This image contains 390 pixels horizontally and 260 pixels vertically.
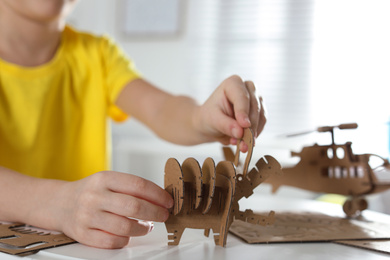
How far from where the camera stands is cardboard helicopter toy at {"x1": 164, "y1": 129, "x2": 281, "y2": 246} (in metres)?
0.55

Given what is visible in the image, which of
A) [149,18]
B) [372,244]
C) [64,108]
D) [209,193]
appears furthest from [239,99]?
[149,18]

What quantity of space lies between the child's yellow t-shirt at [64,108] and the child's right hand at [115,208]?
0.56 metres

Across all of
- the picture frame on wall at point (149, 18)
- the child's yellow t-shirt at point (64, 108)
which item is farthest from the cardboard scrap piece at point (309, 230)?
the picture frame on wall at point (149, 18)

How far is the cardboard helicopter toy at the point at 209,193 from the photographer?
1.79 ft

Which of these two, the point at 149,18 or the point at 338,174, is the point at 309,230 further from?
the point at 149,18

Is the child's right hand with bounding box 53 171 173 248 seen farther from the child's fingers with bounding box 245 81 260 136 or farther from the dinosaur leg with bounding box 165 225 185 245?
the child's fingers with bounding box 245 81 260 136

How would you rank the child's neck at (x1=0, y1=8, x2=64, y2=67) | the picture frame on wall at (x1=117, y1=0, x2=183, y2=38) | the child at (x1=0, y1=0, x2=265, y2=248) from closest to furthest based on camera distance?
the child at (x1=0, y1=0, x2=265, y2=248), the child's neck at (x1=0, y1=8, x2=64, y2=67), the picture frame on wall at (x1=117, y1=0, x2=183, y2=38)

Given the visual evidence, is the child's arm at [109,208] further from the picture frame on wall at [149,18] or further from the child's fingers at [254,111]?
the picture frame on wall at [149,18]

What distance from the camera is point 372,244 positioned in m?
0.58

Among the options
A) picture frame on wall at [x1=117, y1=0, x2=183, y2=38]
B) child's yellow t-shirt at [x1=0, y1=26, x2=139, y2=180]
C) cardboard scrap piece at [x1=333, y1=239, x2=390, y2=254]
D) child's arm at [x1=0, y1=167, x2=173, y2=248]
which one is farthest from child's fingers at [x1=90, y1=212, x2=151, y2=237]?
picture frame on wall at [x1=117, y1=0, x2=183, y2=38]

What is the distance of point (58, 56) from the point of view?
3.69 feet

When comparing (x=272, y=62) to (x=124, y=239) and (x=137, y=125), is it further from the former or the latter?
(x=124, y=239)

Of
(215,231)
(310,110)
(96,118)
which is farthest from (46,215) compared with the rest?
(310,110)

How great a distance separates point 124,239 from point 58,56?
2.37ft
